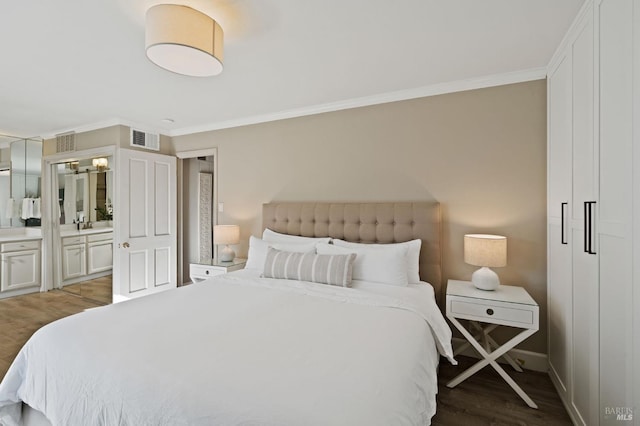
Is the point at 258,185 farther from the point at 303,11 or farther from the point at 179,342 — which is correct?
the point at 179,342

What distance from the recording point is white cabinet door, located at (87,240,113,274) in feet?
17.5

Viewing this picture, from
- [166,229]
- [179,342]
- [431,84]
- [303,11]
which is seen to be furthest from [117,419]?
[166,229]

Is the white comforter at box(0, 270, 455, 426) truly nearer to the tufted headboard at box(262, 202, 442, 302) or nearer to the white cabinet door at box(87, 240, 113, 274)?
the tufted headboard at box(262, 202, 442, 302)

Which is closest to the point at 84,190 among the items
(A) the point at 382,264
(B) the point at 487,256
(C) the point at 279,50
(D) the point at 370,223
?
(C) the point at 279,50

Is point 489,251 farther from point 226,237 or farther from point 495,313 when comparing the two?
point 226,237

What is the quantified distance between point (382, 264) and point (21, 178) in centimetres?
589

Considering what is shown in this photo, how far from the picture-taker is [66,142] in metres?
4.43

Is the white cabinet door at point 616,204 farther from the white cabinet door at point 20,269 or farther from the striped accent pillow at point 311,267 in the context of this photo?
the white cabinet door at point 20,269

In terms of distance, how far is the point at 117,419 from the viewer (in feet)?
3.77

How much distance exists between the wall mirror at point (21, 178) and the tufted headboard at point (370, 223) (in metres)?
4.19

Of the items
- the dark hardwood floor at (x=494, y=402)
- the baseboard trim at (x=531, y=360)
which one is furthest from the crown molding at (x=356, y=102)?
the dark hardwood floor at (x=494, y=402)

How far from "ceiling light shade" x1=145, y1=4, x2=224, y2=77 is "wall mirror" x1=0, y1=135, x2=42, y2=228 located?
4.73 m

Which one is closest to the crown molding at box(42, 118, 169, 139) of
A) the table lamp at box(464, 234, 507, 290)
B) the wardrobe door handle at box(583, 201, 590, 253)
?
the table lamp at box(464, 234, 507, 290)

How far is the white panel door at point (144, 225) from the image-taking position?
12.4 feet
